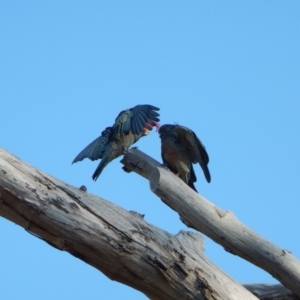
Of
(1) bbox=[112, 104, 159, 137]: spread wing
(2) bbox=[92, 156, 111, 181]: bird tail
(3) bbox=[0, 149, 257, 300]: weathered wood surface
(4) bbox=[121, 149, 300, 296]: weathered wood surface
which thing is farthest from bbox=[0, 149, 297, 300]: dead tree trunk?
(2) bbox=[92, 156, 111, 181]: bird tail

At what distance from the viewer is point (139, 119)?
6406 mm

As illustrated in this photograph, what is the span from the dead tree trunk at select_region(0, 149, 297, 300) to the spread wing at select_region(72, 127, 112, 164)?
246cm

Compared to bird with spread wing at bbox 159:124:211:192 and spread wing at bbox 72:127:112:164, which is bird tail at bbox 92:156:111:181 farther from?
bird with spread wing at bbox 159:124:211:192

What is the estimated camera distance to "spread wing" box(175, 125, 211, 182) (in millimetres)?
6496

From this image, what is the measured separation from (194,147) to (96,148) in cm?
92

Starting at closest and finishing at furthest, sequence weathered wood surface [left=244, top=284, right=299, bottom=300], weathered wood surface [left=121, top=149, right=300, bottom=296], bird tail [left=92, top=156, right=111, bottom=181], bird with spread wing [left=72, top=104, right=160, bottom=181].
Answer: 1. weathered wood surface [left=121, top=149, right=300, bottom=296]
2. weathered wood surface [left=244, top=284, right=299, bottom=300]
3. bird with spread wing [left=72, top=104, right=160, bottom=181]
4. bird tail [left=92, top=156, right=111, bottom=181]

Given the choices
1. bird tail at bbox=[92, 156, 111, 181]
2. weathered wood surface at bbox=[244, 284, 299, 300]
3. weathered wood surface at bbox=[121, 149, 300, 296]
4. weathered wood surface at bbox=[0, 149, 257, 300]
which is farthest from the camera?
bird tail at bbox=[92, 156, 111, 181]

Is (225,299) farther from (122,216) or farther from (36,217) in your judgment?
(36,217)

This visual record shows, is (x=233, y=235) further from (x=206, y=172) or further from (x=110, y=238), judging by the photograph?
(x=206, y=172)

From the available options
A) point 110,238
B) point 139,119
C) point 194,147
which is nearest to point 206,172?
point 194,147

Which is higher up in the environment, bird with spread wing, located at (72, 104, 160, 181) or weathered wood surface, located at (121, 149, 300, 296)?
bird with spread wing, located at (72, 104, 160, 181)

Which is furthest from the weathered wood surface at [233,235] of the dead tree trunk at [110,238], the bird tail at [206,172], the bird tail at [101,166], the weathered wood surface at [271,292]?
the bird tail at [101,166]

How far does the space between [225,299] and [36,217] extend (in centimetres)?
119

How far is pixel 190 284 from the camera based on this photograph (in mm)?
4262
